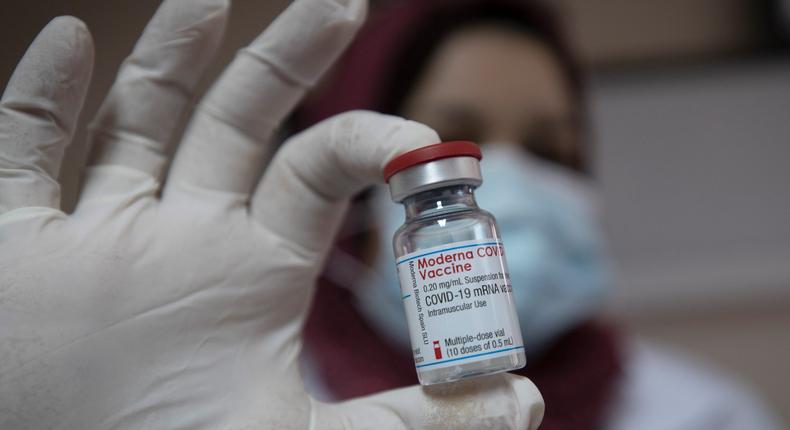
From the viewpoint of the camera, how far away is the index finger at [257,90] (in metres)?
0.53

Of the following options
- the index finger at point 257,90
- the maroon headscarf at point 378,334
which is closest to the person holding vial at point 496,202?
the maroon headscarf at point 378,334

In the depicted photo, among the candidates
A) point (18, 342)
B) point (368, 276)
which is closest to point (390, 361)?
point (368, 276)

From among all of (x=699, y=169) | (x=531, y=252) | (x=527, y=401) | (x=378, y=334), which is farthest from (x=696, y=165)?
(x=527, y=401)

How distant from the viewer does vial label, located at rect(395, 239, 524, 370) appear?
1.32ft

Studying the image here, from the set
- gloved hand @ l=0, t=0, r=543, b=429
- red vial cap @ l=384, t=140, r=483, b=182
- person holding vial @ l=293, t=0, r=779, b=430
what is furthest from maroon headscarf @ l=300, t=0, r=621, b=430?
red vial cap @ l=384, t=140, r=483, b=182

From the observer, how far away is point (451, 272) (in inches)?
16.0

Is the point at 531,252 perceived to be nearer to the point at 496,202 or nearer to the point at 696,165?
the point at 496,202

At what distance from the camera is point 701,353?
171 centimetres

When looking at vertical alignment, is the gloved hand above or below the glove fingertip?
above

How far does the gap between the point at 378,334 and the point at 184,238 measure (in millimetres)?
661

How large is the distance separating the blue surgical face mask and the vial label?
20.2 inches

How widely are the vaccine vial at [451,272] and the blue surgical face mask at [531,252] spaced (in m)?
0.49

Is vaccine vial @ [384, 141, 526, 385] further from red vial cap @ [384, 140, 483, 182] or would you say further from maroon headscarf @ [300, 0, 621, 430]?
maroon headscarf @ [300, 0, 621, 430]

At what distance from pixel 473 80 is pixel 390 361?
1.71 feet
